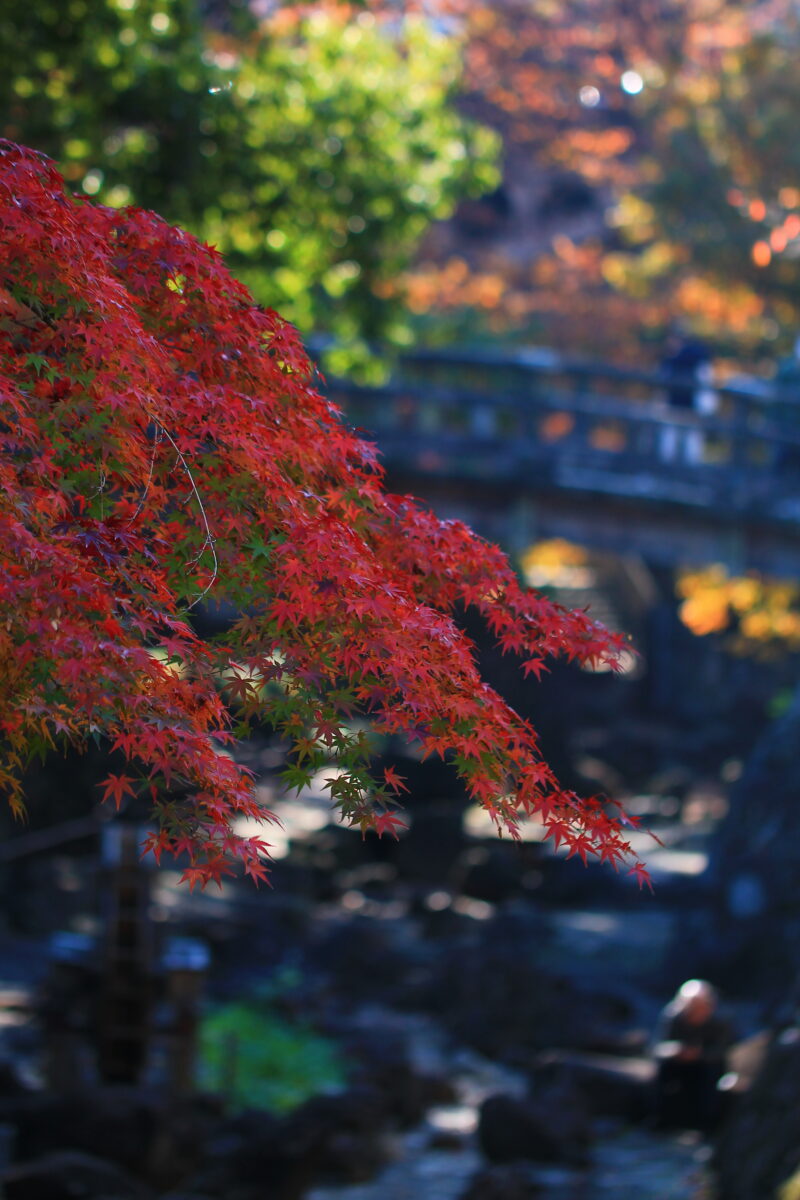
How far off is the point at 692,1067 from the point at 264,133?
25.3 feet

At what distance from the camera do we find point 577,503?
582 inches

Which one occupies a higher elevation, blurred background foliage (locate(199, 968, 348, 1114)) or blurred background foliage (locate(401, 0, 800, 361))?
blurred background foliage (locate(401, 0, 800, 361))

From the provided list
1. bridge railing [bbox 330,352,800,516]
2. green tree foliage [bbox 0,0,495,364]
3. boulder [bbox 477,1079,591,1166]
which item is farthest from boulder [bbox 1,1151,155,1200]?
bridge railing [bbox 330,352,800,516]

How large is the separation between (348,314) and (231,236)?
5.56 ft

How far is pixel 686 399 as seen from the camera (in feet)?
48.7

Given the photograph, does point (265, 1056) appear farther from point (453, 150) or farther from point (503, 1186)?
point (453, 150)

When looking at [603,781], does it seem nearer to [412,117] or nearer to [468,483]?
[468,483]

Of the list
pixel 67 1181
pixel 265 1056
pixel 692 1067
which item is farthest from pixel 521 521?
pixel 67 1181

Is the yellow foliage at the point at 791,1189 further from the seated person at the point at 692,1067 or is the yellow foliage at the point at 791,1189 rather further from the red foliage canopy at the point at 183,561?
the red foliage canopy at the point at 183,561

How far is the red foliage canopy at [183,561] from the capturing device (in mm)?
2828

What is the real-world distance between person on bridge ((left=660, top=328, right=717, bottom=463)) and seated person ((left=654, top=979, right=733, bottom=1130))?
258 inches

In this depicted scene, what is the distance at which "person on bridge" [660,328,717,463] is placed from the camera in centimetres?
1423

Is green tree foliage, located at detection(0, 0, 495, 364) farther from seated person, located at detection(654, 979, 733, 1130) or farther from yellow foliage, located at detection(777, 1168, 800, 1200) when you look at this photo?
yellow foliage, located at detection(777, 1168, 800, 1200)

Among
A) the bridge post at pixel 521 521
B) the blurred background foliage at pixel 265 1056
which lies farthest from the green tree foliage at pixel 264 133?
the blurred background foliage at pixel 265 1056
